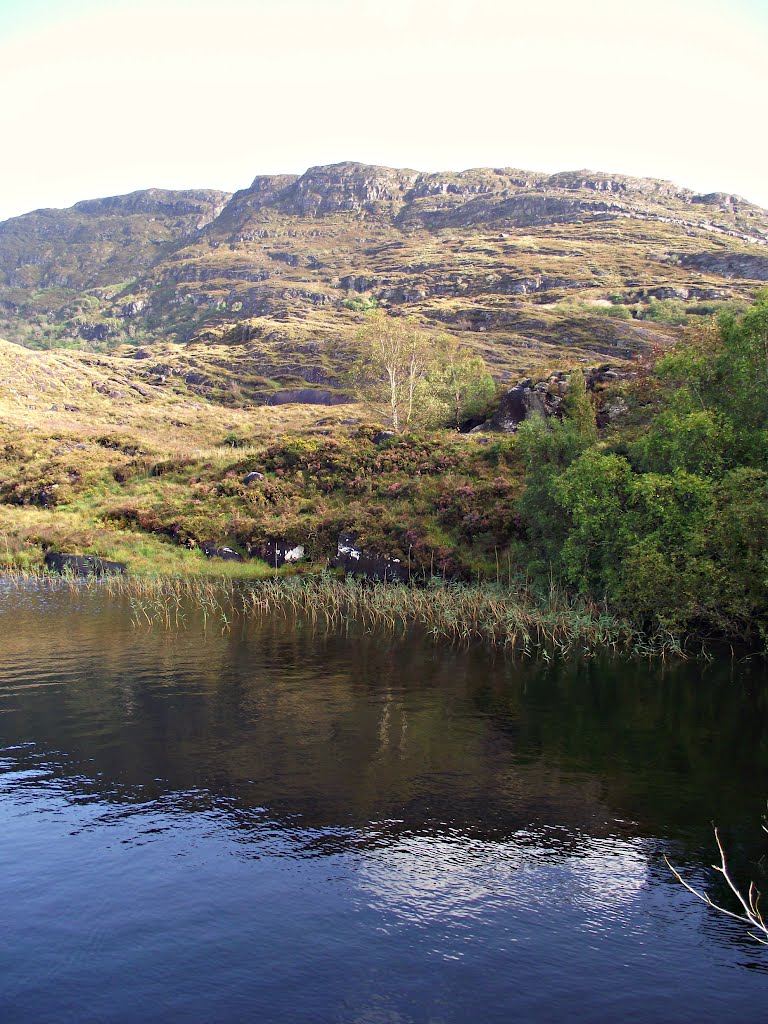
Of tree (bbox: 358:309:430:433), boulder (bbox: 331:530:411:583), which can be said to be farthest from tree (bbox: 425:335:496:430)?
boulder (bbox: 331:530:411:583)

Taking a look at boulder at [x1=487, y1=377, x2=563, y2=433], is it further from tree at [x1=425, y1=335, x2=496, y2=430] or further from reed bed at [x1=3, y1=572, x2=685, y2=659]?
reed bed at [x1=3, y1=572, x2=685, y2=659]

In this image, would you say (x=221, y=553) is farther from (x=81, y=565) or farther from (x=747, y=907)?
(x=747, y=907)

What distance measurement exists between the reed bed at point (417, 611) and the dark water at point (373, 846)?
4.85 metres

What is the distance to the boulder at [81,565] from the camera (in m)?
45.7

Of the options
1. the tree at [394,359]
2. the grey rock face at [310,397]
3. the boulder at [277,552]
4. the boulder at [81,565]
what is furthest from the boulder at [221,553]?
the grey rock face at [310,397]

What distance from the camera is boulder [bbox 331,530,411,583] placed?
42.2 m

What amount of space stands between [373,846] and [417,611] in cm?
2276

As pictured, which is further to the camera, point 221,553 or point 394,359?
point 394,359

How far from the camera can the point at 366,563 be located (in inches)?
1722

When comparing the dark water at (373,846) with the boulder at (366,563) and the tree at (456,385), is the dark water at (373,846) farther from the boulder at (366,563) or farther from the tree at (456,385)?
the tree at (456,385)

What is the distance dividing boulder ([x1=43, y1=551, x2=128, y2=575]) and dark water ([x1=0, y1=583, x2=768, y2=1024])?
70.1 ft

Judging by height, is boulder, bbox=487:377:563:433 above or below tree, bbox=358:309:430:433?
below

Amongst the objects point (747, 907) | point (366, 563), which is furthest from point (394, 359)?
point (747, 907)

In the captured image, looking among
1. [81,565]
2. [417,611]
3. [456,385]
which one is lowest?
[417,611]
